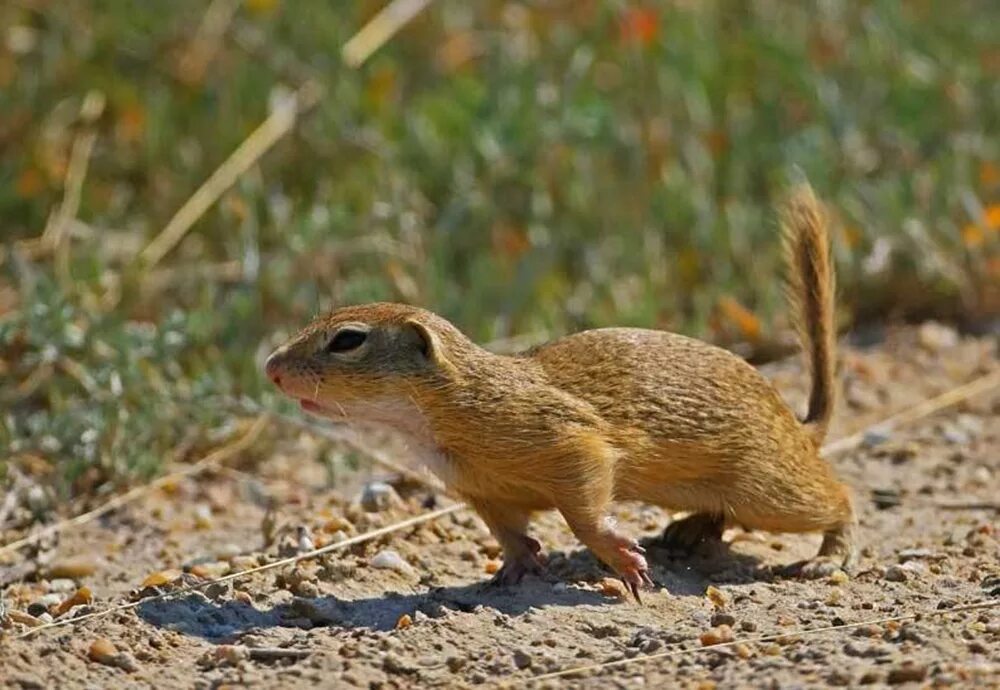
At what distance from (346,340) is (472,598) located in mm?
758

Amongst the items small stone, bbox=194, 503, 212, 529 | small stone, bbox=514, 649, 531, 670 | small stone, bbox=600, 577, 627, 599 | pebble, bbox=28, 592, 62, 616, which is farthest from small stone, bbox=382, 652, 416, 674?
small stone, bbox=194, 503, 212, 529

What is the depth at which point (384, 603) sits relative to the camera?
4574 millimetres

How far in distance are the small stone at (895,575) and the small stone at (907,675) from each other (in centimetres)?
110

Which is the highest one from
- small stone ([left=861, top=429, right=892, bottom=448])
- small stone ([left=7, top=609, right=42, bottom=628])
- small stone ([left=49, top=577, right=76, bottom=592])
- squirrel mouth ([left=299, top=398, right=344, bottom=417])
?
small stone ([left=861, top=429, right=892, bottom=448])

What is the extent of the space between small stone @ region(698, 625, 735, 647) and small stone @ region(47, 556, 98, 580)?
2.17 meters

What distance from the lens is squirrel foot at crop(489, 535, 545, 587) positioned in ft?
15.4

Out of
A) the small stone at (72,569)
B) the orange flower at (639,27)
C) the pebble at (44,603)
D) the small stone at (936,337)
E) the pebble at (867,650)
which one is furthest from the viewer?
the orange flower at (639,27)

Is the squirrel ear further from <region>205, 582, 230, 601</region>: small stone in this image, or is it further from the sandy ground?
<region>205, 582, 230, 601</region>: small stone

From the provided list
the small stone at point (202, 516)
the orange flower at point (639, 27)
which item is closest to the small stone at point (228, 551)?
the small stone at point (202, 516)

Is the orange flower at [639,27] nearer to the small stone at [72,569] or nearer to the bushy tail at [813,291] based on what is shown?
the bushy tail at [813,291]

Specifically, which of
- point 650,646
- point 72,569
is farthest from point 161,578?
point 650,646

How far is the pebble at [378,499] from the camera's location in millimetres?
5305

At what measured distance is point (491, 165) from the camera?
7750 mm

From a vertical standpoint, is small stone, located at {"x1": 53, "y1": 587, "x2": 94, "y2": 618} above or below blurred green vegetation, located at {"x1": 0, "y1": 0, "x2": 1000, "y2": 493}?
below
